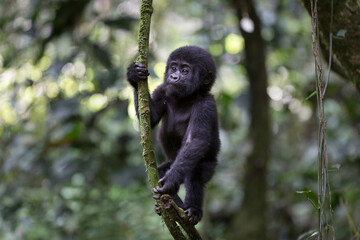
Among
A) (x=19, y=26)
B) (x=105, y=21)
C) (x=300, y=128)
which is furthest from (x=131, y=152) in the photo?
(x=300, y=128)

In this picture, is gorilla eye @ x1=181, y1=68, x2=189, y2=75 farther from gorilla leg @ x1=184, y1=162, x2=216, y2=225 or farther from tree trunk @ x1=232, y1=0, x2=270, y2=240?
→ tree trunk @ x1=232, y1=0, x2=270, y2=240

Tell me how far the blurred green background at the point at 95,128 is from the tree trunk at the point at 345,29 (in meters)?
2.20

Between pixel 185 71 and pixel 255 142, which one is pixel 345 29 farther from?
pixel 255 142

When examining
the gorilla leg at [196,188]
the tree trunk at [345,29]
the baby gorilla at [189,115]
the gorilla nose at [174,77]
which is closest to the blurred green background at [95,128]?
the baby gorilla at [189,115]

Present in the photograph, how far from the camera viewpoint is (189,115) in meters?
4.17

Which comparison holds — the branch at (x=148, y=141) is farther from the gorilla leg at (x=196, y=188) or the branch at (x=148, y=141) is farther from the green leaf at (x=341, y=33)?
the green leaf at (x=341, y=33)

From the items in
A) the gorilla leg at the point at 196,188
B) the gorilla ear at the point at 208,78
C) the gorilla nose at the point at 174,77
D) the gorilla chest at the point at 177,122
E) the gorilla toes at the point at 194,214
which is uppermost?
the gorilla nose at the point at 174,77

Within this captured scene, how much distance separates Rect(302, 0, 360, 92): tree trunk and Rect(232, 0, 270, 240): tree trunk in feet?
10.4

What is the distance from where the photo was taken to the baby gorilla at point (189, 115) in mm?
3883

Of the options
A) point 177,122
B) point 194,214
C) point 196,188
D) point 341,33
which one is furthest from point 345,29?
point 194,214

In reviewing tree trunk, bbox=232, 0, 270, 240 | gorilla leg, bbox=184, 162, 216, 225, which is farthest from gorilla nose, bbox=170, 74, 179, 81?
tree trunk, bbox=232, 0, 270, 240

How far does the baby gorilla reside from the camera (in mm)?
3883

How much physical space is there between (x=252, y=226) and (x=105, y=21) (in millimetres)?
4364

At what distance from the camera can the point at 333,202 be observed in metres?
4.38
